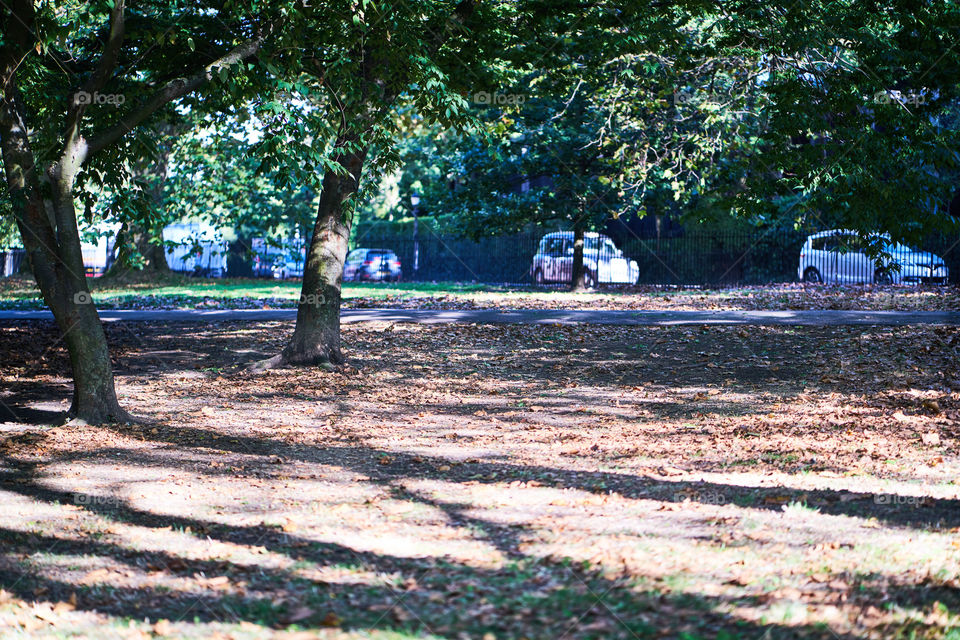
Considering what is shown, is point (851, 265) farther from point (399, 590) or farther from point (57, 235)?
point (399, 590)

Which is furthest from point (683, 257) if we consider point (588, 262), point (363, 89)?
point (363, 89)

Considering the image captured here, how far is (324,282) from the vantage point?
468 inches

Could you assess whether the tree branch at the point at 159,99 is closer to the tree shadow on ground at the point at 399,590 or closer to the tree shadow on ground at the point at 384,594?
the tree shadow on ground at the point at 399,590

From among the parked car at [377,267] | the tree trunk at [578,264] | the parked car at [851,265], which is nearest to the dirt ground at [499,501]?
the parked car at [851,265]

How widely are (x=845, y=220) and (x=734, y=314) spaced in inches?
244

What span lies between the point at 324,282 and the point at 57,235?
12.5 feet

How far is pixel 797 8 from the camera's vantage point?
11.0 m

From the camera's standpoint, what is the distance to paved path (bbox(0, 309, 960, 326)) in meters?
14.5

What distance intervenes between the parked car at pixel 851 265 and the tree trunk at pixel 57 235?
1881 centimetres

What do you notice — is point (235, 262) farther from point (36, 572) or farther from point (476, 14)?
point (36, 572)

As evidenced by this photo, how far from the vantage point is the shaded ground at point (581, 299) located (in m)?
18.1

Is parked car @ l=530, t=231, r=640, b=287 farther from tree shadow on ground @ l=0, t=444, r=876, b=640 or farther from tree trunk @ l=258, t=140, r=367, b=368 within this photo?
tree shadow on ground @ l=0, t=444, r=876, b=640

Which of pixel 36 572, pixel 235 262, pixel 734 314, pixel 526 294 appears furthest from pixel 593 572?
pixel 235 262

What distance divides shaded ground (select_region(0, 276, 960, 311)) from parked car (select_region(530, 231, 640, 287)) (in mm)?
2821
